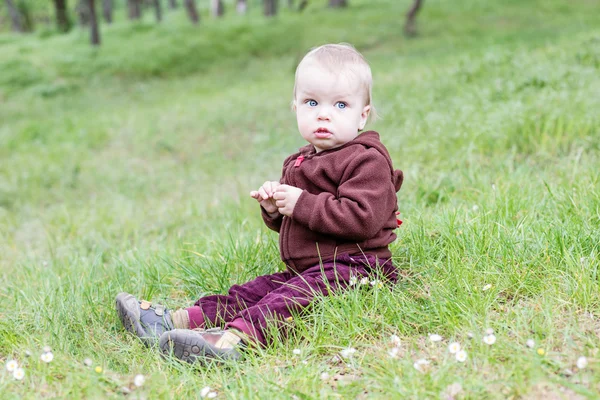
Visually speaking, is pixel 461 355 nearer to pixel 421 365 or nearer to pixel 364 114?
pixel 421 365

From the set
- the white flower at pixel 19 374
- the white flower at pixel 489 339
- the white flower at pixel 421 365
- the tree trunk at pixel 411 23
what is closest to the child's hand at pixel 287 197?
the white flower at pixel 421 365

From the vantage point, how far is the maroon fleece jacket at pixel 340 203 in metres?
2.60

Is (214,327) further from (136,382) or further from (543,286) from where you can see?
(543,286)

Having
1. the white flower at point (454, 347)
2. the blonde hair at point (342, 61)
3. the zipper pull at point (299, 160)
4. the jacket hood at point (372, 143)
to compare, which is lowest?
the white flower at point (454, 347)

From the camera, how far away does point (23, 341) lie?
2645mm

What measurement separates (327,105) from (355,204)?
19.6 inches

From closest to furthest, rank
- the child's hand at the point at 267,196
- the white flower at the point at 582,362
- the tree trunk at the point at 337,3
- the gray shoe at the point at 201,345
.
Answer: the white flower at the point at 582,362 < the gray shoe at the point at 201,345 < the child's hand at the point at 267,196 < the tree trunk at the point at 337,3

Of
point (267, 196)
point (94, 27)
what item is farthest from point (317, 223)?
point (94, 27)

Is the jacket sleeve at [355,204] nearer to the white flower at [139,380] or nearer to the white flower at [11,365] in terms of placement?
the white flower at [139,380]

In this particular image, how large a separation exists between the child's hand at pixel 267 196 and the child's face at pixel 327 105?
11.6 inches

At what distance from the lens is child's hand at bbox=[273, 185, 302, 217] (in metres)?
2.66

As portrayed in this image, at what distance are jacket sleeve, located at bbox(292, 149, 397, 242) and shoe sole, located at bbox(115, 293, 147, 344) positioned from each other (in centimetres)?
89

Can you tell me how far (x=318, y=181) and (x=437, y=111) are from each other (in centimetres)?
452

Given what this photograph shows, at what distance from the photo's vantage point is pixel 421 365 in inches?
83.9
